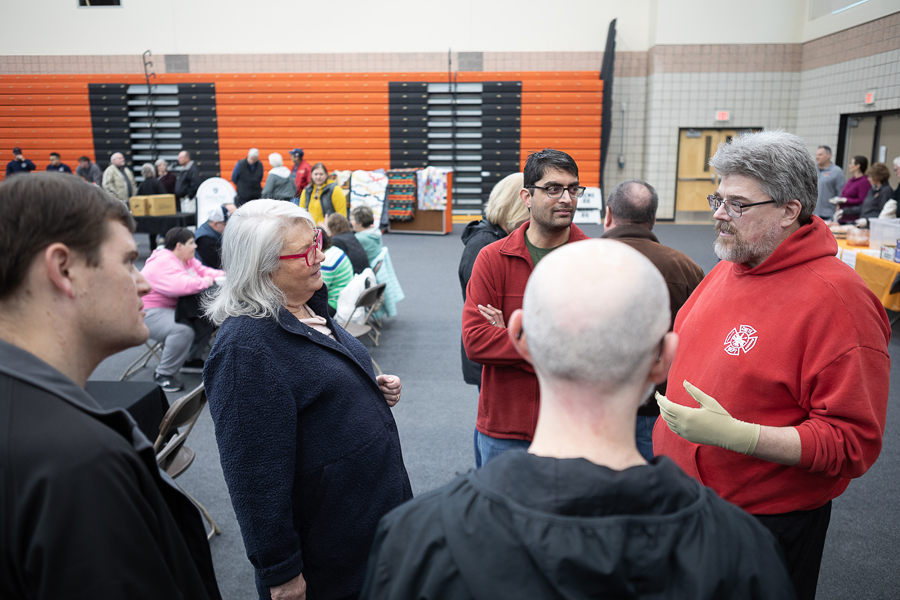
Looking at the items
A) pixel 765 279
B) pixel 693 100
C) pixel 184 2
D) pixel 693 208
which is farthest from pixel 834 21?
pixel 184 2

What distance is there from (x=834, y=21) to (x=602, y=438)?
12.8 m

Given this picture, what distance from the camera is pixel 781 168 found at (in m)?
1.46

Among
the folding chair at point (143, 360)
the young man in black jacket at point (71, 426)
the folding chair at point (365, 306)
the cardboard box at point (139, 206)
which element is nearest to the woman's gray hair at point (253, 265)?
the young man in black jacket at point (71, 426)

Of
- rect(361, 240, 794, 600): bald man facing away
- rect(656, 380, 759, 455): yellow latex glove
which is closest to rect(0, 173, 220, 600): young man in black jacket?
rect(361, 240, 794, 600): bald man facing away

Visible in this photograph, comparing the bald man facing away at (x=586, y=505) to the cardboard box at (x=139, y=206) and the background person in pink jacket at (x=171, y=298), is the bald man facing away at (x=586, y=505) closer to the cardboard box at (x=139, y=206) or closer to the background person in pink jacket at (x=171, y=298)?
the background person in pink jacket at (x=171, y=298)

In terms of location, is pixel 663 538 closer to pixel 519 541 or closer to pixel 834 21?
pixel 519 541

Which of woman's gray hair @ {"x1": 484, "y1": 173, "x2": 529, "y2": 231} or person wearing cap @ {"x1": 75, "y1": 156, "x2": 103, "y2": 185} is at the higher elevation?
person wearing cap @ {"x1": 75, "y1": 156, "x2": 103, "y2": 185}

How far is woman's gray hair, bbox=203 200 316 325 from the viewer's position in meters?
1.45

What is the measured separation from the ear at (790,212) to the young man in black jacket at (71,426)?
1447 mm

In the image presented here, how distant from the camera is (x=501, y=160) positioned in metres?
12.7

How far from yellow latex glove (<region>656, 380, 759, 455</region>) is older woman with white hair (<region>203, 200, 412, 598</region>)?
74 cm

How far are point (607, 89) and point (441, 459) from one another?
10.8 meters

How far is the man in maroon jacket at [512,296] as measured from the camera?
200cm

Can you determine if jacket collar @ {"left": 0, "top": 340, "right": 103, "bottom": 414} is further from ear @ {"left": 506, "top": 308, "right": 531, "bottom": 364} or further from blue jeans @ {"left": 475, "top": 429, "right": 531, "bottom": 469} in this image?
blue jeans @ {"left": 475, "top": 429, "right": 531, "bottom": 469}
